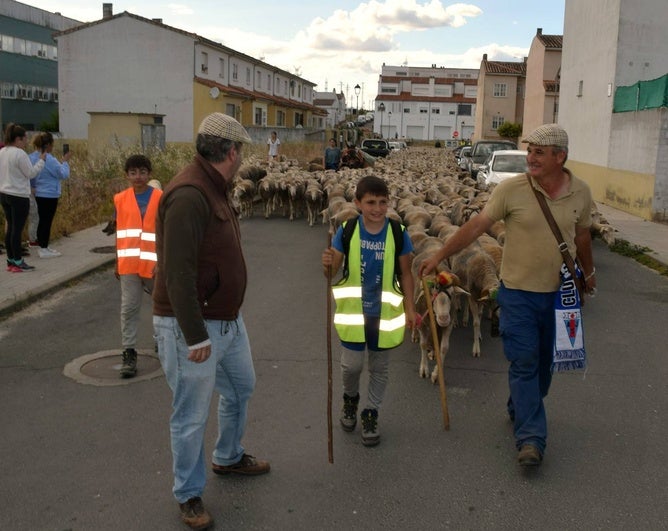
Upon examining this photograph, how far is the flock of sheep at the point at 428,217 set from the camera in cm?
651

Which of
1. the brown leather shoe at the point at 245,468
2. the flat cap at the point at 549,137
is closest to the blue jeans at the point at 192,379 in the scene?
the brown leather shoe at the point at 245,468

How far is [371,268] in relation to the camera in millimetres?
4895

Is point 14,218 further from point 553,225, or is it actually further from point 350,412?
point 553,225

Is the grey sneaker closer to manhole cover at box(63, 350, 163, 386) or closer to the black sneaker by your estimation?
manhole cover at box(63, 350, 163, 386)

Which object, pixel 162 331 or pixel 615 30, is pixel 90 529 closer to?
pixel 162 331

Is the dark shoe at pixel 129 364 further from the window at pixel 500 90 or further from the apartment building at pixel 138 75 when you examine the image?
the window at pixel 500 90

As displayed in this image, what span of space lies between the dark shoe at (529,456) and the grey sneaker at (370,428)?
3.19 ft

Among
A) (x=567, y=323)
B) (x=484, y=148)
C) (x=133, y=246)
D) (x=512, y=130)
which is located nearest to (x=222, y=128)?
(x=567, y=323)

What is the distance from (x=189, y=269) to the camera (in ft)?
11.3

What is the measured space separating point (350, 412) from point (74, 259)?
7752mm

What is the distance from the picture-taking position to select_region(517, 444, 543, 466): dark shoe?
4.54 meters

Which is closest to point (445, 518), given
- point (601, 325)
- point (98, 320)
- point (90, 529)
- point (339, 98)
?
point (90, 529)

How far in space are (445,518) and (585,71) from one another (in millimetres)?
25366

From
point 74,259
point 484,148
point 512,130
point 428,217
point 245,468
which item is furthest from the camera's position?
point 512,130
